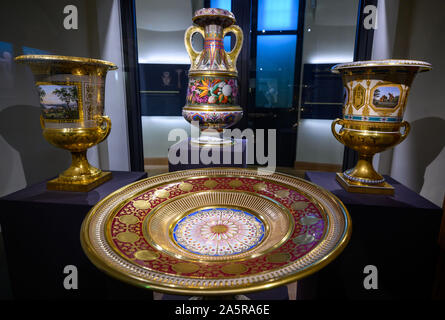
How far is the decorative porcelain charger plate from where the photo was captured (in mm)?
484

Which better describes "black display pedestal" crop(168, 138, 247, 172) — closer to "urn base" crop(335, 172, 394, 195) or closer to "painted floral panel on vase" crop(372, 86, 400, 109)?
"urn base" crop(335, 172, 394, 195)

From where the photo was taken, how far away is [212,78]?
1.59m

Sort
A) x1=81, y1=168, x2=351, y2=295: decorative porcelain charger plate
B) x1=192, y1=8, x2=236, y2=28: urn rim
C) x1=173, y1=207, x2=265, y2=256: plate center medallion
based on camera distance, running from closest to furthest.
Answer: x1=81, y1=168, x2=351, y2=295: decorative porcelain charger plate → x1=173, y1=207, x2=265, y2=256: plate center medallion → x1=192, y1=8, x2=236, y2=28: urn rim

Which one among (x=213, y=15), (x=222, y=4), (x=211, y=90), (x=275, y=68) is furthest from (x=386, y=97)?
(x=222, y=4)

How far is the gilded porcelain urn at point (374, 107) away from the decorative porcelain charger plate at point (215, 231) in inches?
14.8

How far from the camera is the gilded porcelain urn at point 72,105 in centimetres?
101

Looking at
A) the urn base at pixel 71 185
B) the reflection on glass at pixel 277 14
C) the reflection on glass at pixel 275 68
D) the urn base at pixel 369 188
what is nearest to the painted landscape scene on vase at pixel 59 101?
the urn base at pixel 71 185

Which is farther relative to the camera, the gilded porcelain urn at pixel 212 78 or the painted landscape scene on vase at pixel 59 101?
the gilded porcelain urn at pixel 212 78

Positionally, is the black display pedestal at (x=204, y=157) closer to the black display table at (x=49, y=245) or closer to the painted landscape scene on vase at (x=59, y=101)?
the black display table at (x=49, y=245)

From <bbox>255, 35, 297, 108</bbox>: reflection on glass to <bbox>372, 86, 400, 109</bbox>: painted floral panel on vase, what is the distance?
1476mm

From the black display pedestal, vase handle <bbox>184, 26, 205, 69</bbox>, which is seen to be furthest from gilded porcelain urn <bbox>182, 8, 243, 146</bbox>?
the black display pedestal

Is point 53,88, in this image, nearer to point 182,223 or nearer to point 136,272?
point 182,223

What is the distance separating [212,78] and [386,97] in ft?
2.99

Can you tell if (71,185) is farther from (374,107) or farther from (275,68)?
(275,68)
